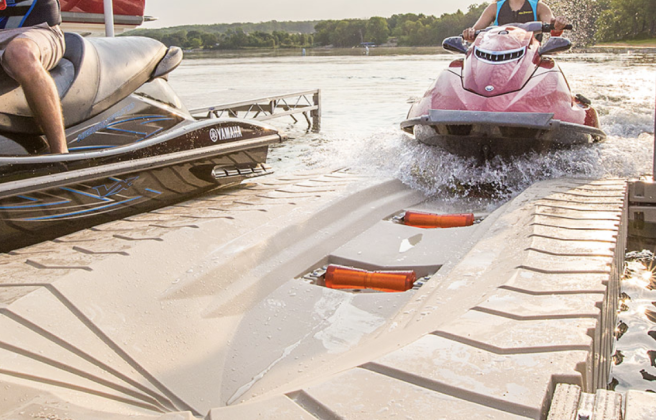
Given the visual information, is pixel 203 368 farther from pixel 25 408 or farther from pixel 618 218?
pixel 618 218

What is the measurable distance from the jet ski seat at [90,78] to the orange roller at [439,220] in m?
1.61

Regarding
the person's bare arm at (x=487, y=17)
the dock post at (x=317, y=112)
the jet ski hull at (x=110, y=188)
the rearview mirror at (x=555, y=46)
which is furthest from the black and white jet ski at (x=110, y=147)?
the dock post at (x=317, y=112)

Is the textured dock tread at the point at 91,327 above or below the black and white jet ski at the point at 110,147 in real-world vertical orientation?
below

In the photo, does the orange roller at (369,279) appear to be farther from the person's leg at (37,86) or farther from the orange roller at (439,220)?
the person's leg at (37,86)

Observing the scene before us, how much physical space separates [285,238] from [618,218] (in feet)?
4.68

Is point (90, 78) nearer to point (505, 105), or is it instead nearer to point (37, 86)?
point (37, 86)

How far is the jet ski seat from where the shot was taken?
107 inches

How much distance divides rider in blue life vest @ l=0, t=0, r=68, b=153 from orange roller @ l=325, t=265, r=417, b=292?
1.32 m

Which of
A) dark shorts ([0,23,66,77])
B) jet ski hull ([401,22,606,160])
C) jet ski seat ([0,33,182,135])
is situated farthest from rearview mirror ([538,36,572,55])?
dark shorts ([0,23,66,77])

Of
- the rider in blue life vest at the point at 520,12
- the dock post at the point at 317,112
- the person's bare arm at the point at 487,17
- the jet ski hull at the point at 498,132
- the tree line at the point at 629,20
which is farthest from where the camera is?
the tree line at the point at 629,20

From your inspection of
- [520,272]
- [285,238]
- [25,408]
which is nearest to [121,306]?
[25,408]

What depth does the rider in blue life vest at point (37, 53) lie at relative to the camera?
8.48 ft

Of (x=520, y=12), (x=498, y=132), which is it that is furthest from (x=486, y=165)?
(x=520, y=12)

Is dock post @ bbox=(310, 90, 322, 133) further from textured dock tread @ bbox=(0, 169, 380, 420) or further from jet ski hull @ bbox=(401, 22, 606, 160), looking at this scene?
textured dock tread @ bbox=(0, 169, 380, 420)
